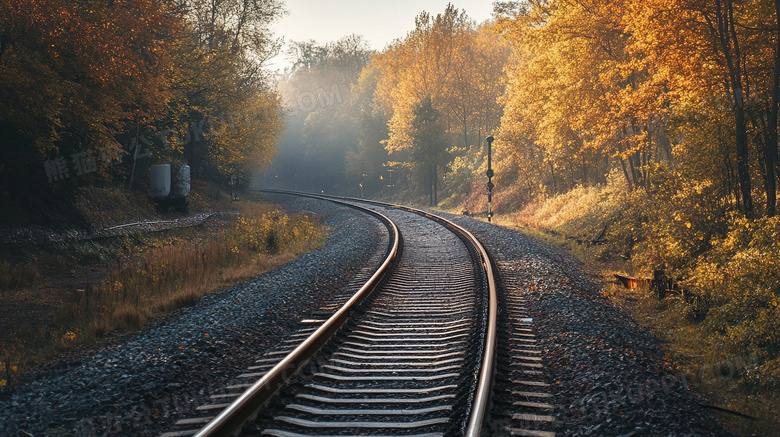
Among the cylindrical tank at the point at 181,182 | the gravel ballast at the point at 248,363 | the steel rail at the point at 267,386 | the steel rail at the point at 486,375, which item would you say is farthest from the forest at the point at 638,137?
the cylindrical tank at the point at 181,182

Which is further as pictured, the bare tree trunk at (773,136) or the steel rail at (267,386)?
the bare tree trunk at (773,136)

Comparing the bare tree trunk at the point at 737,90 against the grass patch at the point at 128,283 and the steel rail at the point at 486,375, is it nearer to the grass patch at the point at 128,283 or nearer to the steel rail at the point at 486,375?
the steel rail at the point at 486,375

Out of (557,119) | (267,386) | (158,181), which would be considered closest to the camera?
(267,386)

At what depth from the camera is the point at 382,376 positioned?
15.5 feet

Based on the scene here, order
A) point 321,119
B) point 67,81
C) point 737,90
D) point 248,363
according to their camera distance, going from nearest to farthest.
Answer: point 248,363
point 737,90
point 67,81
point 321,119

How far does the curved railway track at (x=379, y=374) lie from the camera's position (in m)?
3.73

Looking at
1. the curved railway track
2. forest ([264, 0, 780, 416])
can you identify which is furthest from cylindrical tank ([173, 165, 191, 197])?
the curved railway track

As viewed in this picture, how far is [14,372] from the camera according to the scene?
5.11 m

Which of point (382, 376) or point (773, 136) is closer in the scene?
point (382, 376)

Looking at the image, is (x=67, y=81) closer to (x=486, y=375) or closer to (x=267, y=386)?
(x=267, y=386)

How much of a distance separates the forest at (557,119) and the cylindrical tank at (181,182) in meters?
1.01

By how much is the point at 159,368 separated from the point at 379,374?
7.21 feet

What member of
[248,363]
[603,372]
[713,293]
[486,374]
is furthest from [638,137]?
[248,363]

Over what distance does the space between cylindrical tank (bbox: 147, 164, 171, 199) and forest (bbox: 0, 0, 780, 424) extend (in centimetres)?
84
